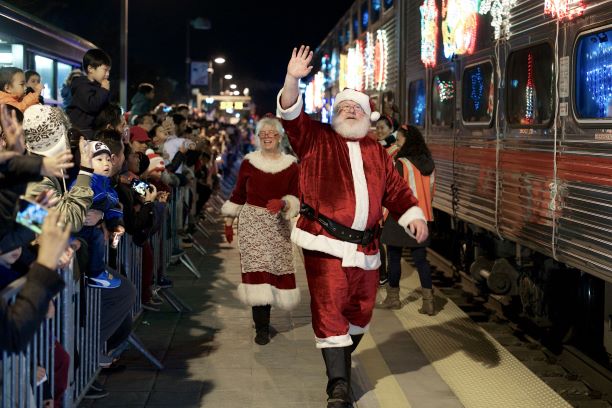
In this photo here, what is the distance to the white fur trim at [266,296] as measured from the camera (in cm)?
702

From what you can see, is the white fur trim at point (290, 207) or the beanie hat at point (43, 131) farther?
the white fur trim at point (290, 207)

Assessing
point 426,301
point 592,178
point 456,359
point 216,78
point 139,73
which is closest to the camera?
point 592,178

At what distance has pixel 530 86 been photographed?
24.1 feet

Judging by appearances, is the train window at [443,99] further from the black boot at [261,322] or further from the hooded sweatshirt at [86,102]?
the hooded sweatshirt at [86,102]

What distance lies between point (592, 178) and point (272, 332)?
9.62ft

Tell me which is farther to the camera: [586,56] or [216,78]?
[216,78]

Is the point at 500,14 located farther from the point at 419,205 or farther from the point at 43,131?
the point at 43,131

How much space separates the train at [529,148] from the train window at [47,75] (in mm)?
6178

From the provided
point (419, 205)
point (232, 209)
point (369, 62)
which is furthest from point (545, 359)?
point (369, 62)

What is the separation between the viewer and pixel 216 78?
91.2 meters

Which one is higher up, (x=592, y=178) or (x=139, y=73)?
(x=139, y=73)

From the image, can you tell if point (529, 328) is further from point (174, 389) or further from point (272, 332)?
point (174, 389)

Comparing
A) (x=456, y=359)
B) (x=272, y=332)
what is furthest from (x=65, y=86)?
(x=456, y=359)

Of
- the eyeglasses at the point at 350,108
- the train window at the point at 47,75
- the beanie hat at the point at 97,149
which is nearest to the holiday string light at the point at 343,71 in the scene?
the train window at the point at 47,75
